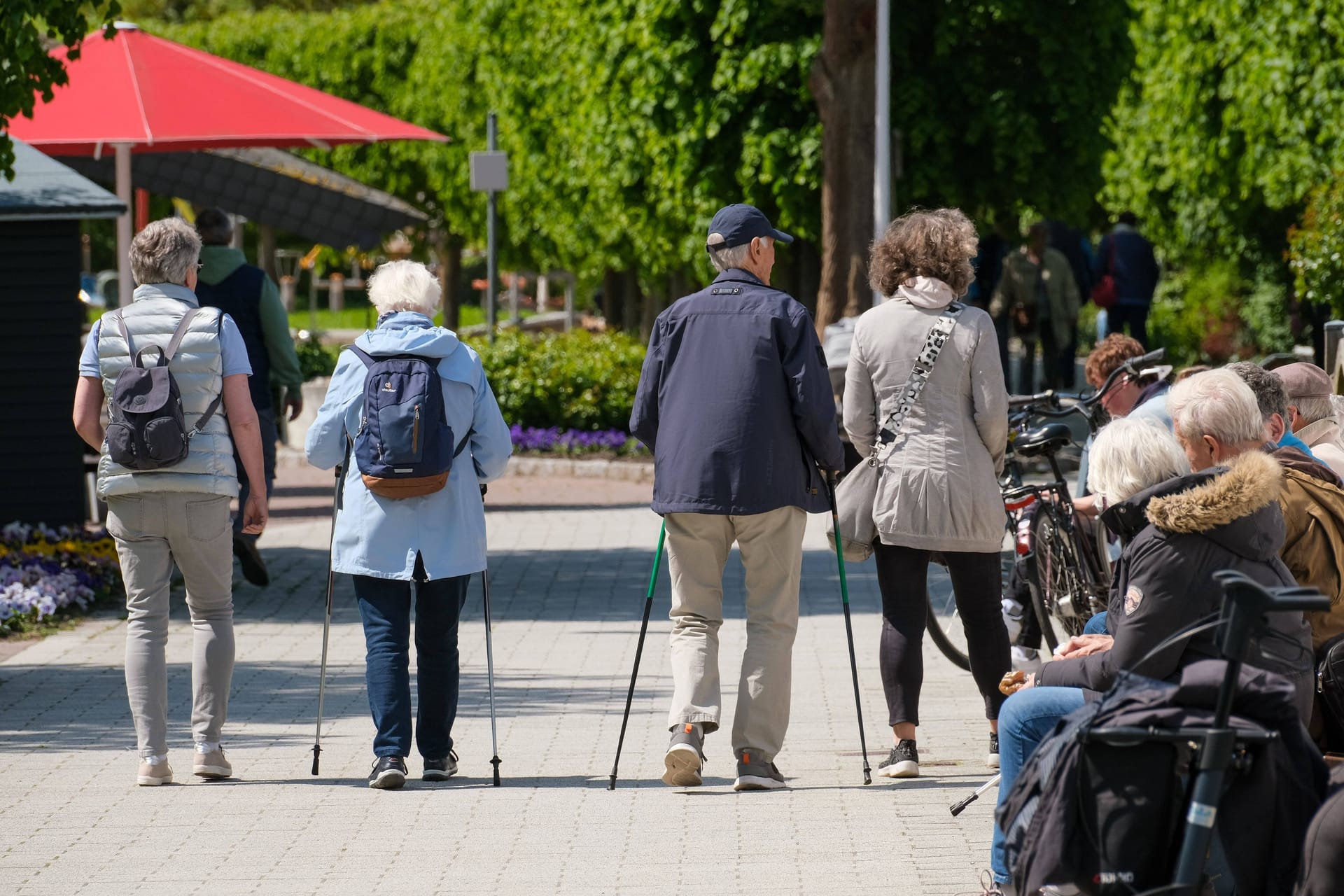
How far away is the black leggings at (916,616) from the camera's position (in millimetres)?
6355

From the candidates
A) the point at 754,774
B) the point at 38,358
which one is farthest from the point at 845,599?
the point at 38,358

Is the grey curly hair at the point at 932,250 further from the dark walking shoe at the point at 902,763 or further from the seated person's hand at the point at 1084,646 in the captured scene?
the seated person's hand at the point at 1084,646

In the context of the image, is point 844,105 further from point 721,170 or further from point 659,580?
point 659,580

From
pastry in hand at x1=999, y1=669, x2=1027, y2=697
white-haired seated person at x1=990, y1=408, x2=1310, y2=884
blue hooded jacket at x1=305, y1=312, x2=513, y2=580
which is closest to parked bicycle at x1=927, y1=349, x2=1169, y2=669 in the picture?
blue hooded jacket at x1=305, y1=312, x2=513, y2=580

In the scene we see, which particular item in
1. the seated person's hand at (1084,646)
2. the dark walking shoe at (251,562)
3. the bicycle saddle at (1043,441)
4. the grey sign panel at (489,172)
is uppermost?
the grey sign panel at (489,172)

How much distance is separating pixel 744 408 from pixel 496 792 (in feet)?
4.81

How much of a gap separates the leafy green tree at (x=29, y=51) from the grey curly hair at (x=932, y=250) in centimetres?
478

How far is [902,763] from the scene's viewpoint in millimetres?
6324

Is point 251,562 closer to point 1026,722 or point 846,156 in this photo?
point 1026,722

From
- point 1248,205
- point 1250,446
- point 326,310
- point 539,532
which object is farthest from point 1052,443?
point 326,310

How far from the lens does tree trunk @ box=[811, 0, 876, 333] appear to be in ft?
55.5

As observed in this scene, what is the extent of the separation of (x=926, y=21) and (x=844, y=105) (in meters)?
2.39

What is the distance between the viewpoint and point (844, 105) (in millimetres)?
17031

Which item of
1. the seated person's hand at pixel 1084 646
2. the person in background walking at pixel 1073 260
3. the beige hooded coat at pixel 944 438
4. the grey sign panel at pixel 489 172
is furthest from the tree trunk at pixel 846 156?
the seated person's hand at pixel 1084 646
